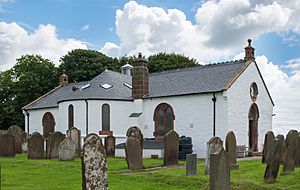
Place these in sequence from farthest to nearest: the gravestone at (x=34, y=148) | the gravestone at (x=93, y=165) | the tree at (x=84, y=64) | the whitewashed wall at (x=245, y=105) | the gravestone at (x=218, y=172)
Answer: the tree at (x=84, y=64) → the whitewashed wall at (x=245, y=105) → the gravestone at (x=34, y=148) → the gravestone at (x=218, y=172) → the gravestone at (x=93, y=165)

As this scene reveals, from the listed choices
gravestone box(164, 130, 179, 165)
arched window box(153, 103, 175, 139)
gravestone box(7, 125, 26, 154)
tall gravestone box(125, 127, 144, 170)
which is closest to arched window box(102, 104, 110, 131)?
arched window box(153, 103, 175, 139)

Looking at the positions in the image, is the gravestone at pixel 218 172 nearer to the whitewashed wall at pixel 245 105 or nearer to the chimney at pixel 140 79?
the whitewashed wall at pixel 245 105

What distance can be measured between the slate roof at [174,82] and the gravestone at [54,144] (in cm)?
905

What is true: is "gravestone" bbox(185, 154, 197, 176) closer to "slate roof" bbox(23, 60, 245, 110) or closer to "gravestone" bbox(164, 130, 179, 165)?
"gravestone" bbox(164, 130, 179, 165)

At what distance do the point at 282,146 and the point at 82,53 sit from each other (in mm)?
50708

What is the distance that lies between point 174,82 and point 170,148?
13086 mm

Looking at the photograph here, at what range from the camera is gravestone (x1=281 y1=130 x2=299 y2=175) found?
695 inches

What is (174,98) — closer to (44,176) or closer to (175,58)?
(44,176)

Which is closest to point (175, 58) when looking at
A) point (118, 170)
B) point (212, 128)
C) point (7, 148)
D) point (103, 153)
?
point (212, 128)

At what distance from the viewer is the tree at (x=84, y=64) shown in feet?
206

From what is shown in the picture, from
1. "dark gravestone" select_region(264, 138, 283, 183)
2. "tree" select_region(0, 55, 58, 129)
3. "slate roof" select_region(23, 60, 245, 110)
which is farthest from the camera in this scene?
"tree" select_region(0, 55, 58, 129)

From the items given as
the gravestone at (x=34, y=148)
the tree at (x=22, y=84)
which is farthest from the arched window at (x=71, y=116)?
the tree at (x=22, y=84)

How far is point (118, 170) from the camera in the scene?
65.2ft

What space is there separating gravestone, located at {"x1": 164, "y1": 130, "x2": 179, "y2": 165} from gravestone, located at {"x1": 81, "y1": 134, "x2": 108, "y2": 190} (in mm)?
12394
